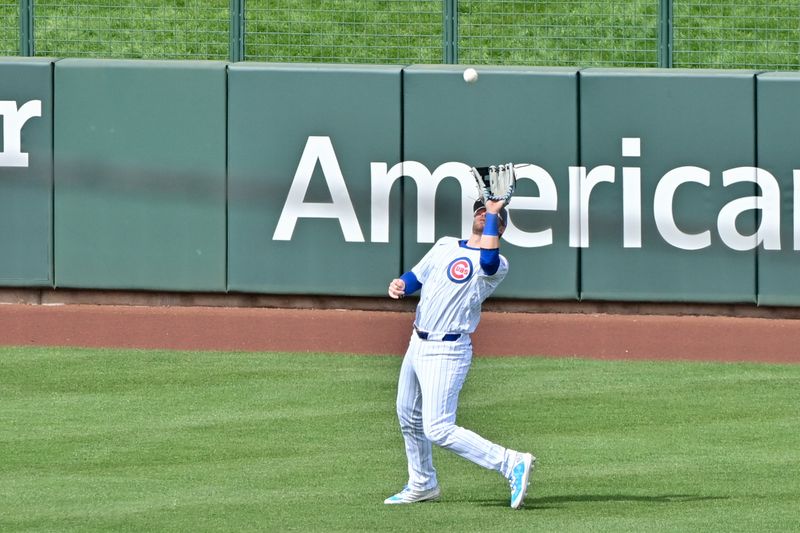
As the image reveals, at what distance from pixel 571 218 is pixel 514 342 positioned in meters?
1.44

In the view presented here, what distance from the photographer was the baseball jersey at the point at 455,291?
801cm

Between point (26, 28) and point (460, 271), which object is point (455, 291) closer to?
point (460, 271)

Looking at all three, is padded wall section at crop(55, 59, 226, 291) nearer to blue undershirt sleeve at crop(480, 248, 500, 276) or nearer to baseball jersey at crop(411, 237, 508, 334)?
baseball jersey at crop(411, 237, 508, 334)

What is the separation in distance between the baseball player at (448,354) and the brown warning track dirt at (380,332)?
5616 millimetres

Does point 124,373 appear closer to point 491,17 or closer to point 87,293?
point 87,293

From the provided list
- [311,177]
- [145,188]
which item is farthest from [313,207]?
[145,188]

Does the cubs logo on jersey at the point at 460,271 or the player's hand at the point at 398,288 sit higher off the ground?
the cubs logo on jersey at the point at 460,271

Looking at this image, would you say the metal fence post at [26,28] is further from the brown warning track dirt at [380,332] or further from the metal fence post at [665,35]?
the metal fence post at [665,35]

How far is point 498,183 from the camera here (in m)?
7.86

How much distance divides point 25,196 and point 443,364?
26.4 ft

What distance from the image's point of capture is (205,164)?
48.9 feet

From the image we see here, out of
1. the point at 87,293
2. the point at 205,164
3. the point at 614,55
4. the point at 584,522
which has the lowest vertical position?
the point at 584,522

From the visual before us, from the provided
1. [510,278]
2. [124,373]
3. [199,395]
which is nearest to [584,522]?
[199,395]

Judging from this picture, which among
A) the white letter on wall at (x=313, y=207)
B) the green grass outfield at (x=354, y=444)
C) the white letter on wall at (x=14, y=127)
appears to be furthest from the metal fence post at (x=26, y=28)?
the green grass outfield at (x=354, y=444)
